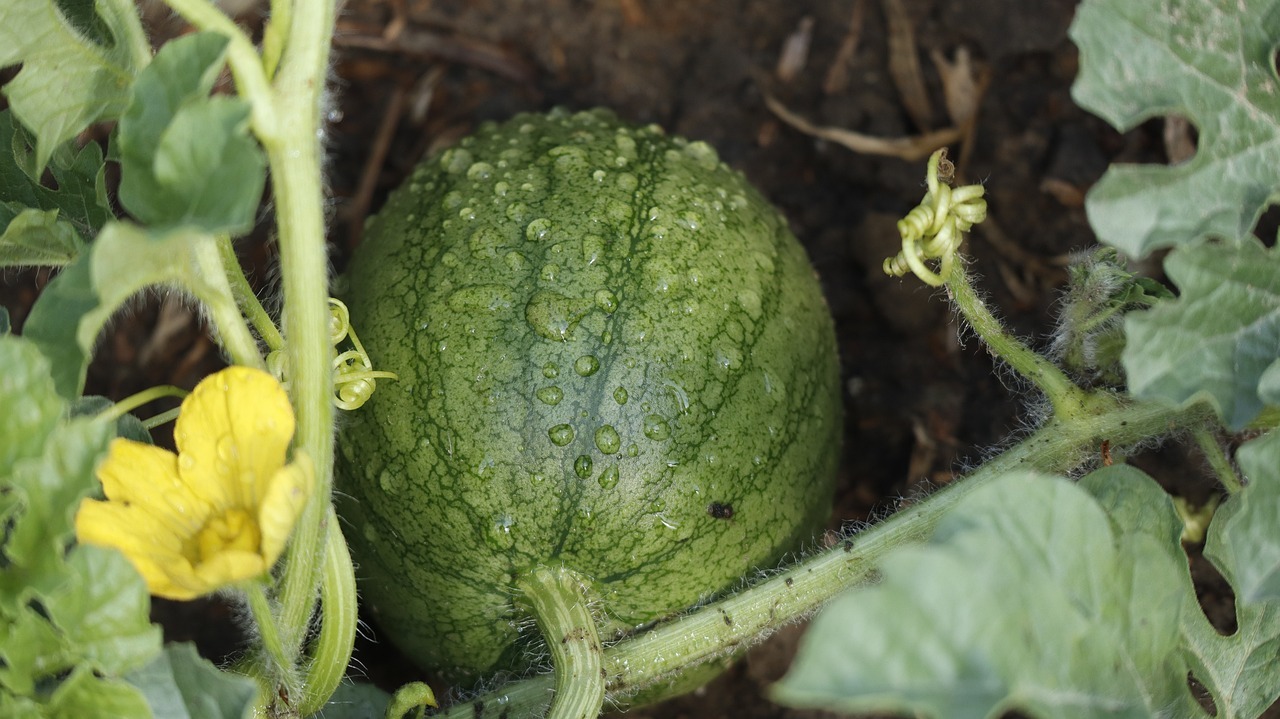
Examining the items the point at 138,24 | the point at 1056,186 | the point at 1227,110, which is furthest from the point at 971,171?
the point at 138,24

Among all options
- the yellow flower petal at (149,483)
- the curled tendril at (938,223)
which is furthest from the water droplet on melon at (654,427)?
the yellow flower petal at (149,483)

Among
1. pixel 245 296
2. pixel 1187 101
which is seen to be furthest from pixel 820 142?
pixel 245 296

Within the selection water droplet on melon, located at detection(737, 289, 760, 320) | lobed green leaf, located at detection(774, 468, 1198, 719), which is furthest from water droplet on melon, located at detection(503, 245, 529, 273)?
lobed green leaf, located at detection(774, 468, 1198, 719)

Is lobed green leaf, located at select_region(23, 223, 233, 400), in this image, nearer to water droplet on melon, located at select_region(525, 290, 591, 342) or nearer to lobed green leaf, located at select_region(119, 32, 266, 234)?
lobed green leaf, located at select_region(119, 32, 266, 234)

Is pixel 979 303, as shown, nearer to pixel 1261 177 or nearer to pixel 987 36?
pixel 1261 177

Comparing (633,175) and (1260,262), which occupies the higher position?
(1260,262)

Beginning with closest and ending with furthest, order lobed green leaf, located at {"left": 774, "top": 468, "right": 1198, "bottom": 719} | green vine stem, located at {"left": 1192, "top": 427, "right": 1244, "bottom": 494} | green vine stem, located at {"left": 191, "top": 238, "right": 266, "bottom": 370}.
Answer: lobed green leaf, located at {"left": 774, "top": 468, "right": 1198, "bottom": 719}, green vine stem, located at {"left": 191, "top": 238, "right": 266, "bottom": 370}, green vine stem, located at {"left": 1192, "top": 427, "right": 1244, "bottom": 494}
